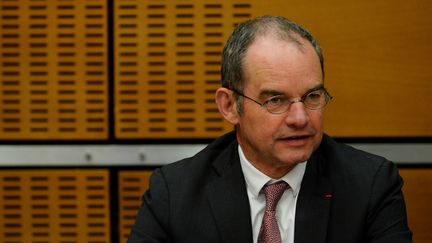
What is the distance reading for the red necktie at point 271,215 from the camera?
6.72ft

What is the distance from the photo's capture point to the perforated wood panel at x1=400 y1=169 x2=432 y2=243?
10.4 feet

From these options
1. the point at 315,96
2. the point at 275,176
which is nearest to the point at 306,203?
the point at 275,176

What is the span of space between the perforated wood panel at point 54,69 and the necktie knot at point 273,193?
4.23 feet

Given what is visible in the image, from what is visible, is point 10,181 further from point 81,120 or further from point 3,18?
point 3,18

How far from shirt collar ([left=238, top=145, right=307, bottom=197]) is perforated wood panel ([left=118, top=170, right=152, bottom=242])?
1.13 meters

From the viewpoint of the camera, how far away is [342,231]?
2053 millimetres

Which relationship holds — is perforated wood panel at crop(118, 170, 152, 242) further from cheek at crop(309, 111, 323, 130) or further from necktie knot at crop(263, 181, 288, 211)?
cheek at crop(309, 111, 323, 130)

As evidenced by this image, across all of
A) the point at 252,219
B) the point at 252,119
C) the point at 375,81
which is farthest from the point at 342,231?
the point at 375,81

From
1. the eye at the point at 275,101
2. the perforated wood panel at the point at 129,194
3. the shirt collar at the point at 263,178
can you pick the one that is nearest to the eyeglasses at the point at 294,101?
the eye at the point at 275,101

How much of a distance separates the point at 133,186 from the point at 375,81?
3.93 feet

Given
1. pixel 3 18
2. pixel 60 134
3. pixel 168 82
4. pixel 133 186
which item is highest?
pixel 3 18

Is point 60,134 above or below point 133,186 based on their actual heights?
above

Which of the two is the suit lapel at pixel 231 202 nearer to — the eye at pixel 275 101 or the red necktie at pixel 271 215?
the red necktie at pixel 271 215

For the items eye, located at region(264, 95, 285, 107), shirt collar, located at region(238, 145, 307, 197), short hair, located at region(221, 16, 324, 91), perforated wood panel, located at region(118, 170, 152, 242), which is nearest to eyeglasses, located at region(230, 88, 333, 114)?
eye, located at region(264, 95, 285, 107)
